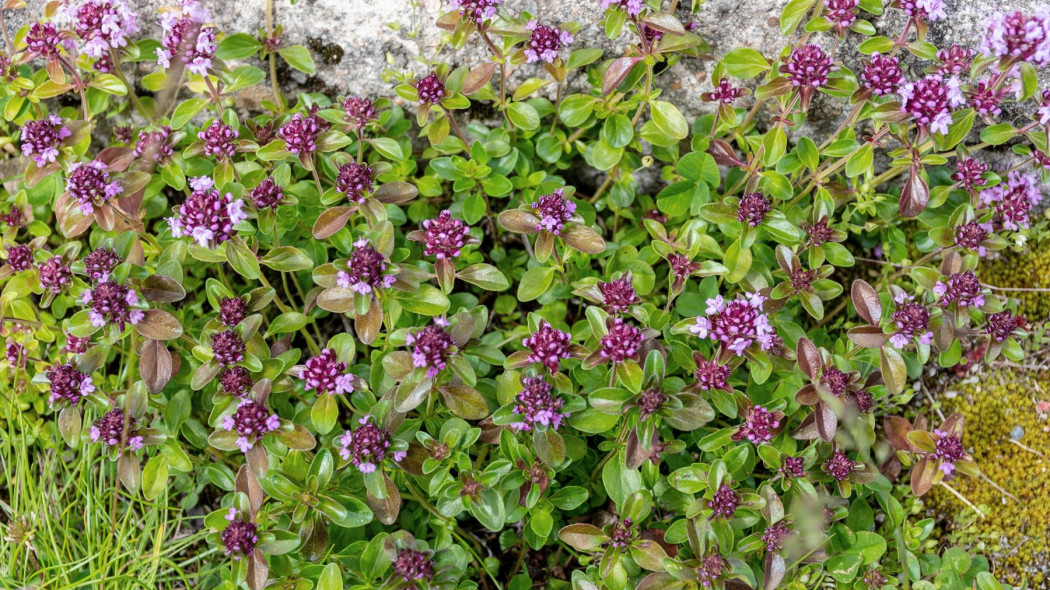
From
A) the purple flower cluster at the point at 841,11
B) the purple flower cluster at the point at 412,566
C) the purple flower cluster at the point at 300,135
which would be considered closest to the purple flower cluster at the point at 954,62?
the purple flower cluster at the point at 841,11

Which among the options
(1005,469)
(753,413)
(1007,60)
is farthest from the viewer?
(1005,469)

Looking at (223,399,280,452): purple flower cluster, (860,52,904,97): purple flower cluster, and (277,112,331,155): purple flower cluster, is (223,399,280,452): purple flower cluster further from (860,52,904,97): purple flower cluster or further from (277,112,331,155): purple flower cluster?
(860,52,904,97): purple flower cluster

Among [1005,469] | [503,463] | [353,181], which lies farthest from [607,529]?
[1005,469]

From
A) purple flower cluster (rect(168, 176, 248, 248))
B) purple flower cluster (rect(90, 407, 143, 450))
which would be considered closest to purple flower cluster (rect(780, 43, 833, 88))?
purple flower cluster (rect(168, 176, 248, 248))

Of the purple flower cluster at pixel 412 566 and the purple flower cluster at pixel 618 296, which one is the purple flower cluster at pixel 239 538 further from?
the purple flower cluster at pixel 618 296

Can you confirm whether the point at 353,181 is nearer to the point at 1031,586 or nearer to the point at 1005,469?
the point at 1005,469

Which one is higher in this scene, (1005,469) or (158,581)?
(1005,469)
